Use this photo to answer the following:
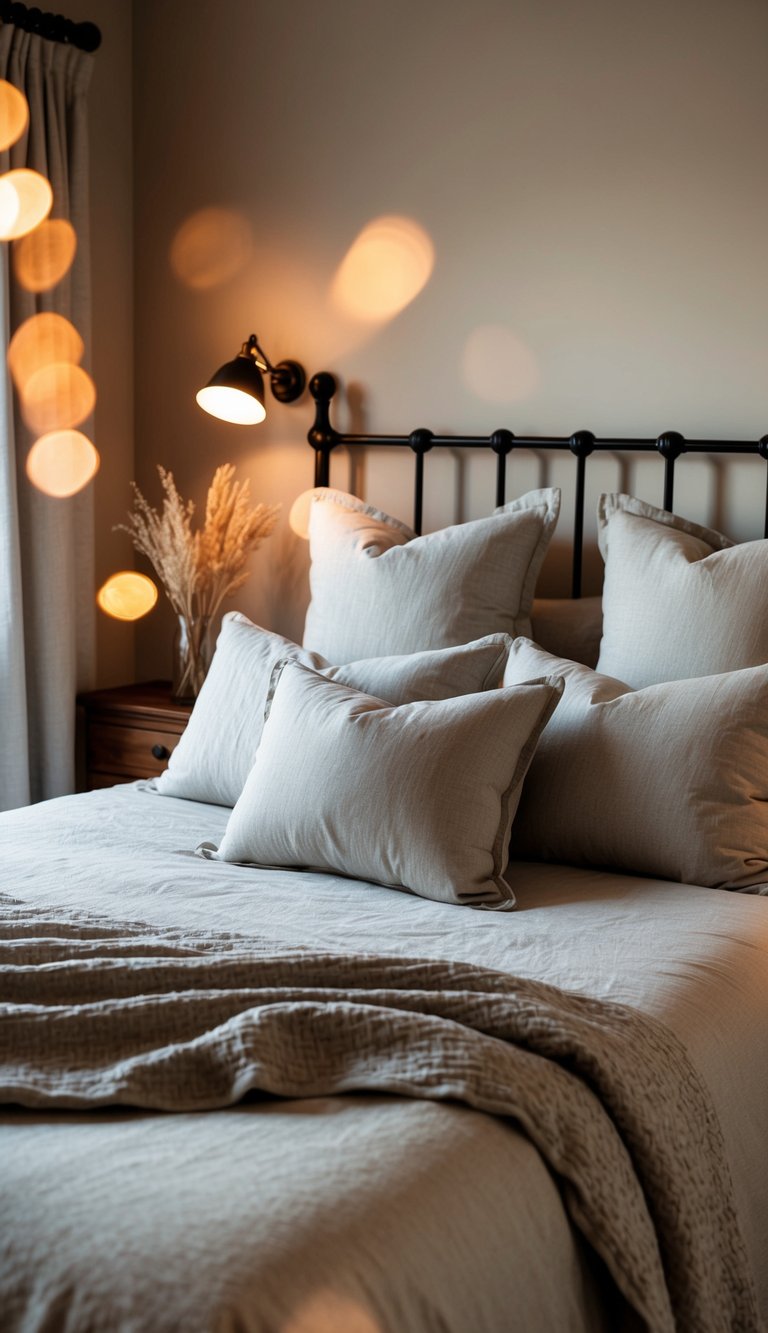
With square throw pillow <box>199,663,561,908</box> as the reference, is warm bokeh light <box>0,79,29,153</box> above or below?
above

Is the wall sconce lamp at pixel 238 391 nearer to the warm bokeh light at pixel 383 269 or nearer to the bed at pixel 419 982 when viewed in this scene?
the warm bokeh light at pixel 383 269

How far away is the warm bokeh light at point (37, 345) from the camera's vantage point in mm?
3137

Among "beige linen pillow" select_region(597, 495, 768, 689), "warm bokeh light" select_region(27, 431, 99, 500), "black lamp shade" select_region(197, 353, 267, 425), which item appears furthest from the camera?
"warm bokeh light" select_region(27, 431, 99, 500)

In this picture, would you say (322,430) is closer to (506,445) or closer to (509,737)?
(506,445)

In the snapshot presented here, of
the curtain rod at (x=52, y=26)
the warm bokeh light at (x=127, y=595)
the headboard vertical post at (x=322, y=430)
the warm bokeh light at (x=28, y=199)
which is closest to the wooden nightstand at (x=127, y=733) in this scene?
the warm bokeh light at (x=127, y=595)

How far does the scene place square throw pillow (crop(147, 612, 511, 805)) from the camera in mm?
2273

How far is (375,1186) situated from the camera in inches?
43.6

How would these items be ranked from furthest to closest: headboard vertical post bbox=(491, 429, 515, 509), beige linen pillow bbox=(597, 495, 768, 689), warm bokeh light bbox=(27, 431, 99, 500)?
1. warm bokeh light bbox=(27, 431, 99, 500)
2. headboard vertical post bbox=(491, 429, 515, 509)
3. beige linen pillow bbox=(597, 495, 768, 689)

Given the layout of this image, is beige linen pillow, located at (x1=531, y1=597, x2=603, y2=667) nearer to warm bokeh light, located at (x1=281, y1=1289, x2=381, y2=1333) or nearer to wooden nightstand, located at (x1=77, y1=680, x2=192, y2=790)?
wooden nightstand, located at (x1=77, y1=680, x2=192, y2=790)

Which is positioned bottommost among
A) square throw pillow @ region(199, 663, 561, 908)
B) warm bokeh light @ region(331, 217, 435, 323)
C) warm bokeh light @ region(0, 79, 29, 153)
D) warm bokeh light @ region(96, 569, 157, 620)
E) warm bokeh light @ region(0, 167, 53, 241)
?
square throw pillow @ region(199, 663, 561, 908)

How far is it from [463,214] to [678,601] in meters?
1.20

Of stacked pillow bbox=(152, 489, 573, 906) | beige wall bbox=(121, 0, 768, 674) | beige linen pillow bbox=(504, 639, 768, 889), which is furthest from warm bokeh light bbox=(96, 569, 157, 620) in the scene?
beige linen pillow bbox=(504, 639, 768, 889)

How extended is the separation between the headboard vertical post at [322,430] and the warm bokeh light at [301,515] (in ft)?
0.27

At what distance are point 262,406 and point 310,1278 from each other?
7.58ft
